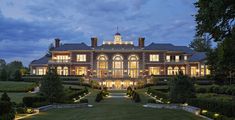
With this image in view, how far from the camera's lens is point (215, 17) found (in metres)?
25.0

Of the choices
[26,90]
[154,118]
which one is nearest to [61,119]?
[154,118]

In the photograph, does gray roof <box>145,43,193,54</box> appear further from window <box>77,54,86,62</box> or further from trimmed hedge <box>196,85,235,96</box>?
trimmed hedge <box>196,85,235,96</box>

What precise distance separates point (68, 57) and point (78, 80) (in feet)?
58.0

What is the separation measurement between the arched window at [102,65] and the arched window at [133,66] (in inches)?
238

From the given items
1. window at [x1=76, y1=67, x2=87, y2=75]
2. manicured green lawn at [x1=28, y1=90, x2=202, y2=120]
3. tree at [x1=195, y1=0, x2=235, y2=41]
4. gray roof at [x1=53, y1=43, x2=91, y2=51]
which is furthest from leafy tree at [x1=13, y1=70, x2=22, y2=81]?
tree at [x1=195, y1=0, x2=235, y2=41]

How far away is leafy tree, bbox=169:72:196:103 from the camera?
134ft

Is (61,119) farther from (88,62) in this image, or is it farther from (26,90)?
(88,62)

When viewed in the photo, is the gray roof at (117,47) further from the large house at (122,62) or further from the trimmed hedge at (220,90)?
the trimmed hedge at (220,90)

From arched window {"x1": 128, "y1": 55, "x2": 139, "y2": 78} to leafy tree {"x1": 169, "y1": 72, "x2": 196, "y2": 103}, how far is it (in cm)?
6040

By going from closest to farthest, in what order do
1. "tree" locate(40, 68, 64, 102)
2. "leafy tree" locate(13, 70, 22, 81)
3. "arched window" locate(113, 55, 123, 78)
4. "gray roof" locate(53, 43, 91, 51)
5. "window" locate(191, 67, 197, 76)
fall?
"tree" locate(40, 68, 64, 102)
"leafy tree" locate(13, 70, 22, 81)
"window" locate(191, 67, 197, 76)
"gray roof" locate(53, 43, 91, 51)
"arched window" locate(113, 55, 123, 78)

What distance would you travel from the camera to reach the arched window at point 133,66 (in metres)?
102

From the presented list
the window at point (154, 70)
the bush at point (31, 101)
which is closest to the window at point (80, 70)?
the window at point (154, 70)

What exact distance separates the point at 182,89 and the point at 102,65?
62.8 m

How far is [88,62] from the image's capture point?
101625mm
